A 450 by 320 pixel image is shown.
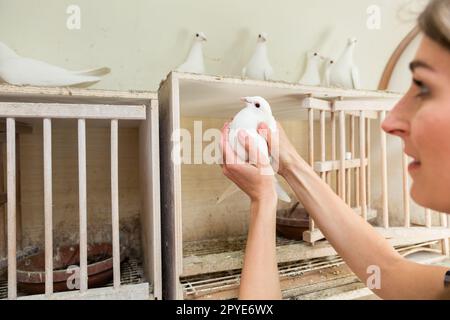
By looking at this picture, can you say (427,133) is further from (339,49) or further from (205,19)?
(339,49)

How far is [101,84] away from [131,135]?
0.71 ft

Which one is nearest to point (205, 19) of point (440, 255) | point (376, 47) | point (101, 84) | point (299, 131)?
point (101, 84)

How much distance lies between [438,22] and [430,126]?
0.13m

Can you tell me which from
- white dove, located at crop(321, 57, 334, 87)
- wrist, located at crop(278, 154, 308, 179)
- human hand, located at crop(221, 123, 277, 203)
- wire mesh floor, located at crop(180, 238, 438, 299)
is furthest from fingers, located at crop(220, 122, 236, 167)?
white dove, located at crop(321, 57, 334, 87)

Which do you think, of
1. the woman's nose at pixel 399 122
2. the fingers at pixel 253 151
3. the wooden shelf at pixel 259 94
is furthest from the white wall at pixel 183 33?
the woman's nose at pixel 399 122

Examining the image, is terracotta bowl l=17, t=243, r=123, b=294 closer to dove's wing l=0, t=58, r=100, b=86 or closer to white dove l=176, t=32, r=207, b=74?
dove's wing l=0, t=58, r=100, b=86

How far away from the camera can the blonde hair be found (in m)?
0.42

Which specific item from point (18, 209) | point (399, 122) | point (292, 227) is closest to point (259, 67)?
point (292, 227)

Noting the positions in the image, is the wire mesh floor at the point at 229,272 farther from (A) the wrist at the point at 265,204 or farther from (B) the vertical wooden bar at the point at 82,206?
(A) the wrist at the point at 265,204

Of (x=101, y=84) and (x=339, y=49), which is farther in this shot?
(x=339, y=49)

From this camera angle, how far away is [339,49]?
1647 millimetres

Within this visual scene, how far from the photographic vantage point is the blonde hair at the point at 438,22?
1.36 feet

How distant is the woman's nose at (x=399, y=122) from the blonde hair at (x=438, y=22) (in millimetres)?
97

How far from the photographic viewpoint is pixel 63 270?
912 mm
